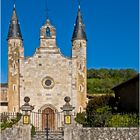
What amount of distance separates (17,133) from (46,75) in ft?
71.4

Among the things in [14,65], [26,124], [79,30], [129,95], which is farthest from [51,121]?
[26,124]

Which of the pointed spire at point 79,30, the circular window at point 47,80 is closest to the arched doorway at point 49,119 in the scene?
the circular window at point 47,80

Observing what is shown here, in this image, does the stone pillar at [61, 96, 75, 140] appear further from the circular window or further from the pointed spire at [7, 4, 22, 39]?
A: the pointed spire at [7, 4, 22, 39]

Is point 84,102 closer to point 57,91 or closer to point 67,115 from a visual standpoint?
point 57,91

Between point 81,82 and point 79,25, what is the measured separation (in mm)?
6031

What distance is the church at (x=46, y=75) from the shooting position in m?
45.3

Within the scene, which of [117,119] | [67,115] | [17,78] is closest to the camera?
[67,115]

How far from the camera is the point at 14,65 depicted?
45.9m

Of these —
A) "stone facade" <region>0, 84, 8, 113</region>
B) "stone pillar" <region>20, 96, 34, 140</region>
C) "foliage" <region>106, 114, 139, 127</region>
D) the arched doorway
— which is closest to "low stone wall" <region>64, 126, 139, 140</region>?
"foliage" <region>106, 114, 139, 127</region>

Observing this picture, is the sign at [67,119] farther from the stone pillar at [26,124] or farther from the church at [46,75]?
the church at [46,75]

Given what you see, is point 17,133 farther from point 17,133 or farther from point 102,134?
point 102,134

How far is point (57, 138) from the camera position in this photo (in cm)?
2708

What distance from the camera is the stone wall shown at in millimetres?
24094

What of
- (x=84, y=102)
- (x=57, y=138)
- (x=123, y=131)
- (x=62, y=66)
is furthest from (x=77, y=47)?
(x=123, y=131)
